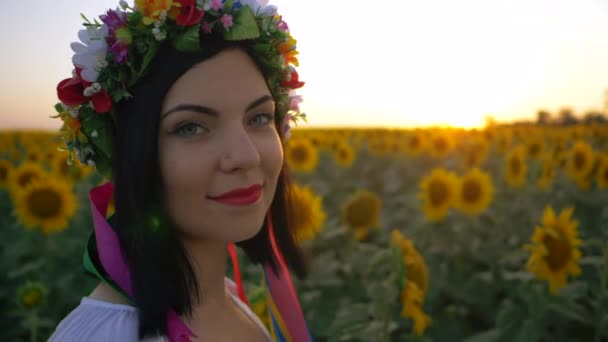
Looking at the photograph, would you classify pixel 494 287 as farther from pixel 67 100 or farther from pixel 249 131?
pixel 67 100

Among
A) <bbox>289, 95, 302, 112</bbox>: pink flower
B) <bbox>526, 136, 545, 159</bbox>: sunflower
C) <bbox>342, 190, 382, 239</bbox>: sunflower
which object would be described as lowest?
<bbox>342, 190, 382, 239</bbox>: sunflower

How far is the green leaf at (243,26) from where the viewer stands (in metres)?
1.53

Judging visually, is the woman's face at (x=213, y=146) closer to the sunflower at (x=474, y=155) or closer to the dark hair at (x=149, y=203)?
the dark hair at (x=149, y=203)

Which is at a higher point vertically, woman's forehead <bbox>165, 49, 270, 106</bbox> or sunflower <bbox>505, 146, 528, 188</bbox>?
woman's forehead <bbox>165, 49, 270, 106</bbox>

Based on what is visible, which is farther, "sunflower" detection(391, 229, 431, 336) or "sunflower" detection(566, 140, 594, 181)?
"sunflower" detection(566, 140, 594, 181)

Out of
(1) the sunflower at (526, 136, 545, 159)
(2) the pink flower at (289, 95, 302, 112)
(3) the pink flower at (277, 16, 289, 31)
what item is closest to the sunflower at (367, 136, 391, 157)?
(1) the sunflower at (526, 136, 545, 159)

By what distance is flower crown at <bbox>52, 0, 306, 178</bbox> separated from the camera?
1.46 metres

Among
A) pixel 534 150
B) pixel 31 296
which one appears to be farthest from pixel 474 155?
pixel 31 296

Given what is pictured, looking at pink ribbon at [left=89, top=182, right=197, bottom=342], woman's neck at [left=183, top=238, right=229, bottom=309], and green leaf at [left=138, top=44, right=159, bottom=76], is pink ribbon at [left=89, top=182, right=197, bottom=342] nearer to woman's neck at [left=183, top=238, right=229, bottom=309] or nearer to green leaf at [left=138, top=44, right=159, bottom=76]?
woman's neck at [left=183, top=238, right=229, bottom=309]

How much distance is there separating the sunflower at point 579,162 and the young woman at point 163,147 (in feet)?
16.1

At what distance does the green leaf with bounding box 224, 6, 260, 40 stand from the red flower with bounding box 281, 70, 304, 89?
0.30 meters

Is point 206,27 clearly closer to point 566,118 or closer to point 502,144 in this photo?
point 502,144

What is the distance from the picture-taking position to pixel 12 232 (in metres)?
5.18

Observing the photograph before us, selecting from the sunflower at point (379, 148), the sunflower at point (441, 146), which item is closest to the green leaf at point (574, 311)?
the sunflower at point (441, 146)
